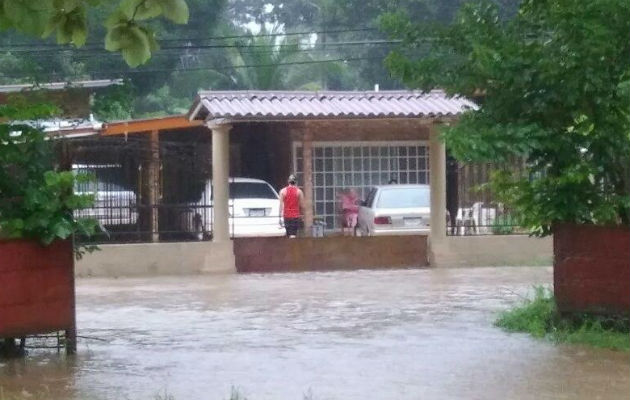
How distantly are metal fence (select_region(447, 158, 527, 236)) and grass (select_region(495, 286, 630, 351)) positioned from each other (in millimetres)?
8067

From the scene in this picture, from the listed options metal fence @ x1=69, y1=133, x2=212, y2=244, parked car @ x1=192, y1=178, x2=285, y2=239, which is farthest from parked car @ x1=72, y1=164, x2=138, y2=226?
parked car @ x1=192, y1=178, x2=285, y2=239

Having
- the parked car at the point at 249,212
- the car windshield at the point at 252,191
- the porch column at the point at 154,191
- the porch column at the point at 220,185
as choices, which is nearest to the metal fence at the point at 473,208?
the parked car at the point at 249,212

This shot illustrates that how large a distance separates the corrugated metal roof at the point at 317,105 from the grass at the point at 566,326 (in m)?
7.62

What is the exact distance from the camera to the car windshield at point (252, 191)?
82.0 ft

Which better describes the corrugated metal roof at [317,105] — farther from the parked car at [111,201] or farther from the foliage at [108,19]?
the foliage at [108,19]

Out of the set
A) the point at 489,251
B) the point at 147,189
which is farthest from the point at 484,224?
the point at 147,189

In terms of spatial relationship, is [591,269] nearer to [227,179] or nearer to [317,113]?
[317,113]

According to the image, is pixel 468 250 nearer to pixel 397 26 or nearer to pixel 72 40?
pixel 397 26

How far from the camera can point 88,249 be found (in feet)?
36.7

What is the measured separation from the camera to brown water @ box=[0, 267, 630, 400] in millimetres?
8945

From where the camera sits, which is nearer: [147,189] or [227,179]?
[147,189]

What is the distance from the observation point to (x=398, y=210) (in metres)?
22.5

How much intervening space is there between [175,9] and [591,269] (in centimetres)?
684

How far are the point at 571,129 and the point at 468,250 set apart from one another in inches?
365
